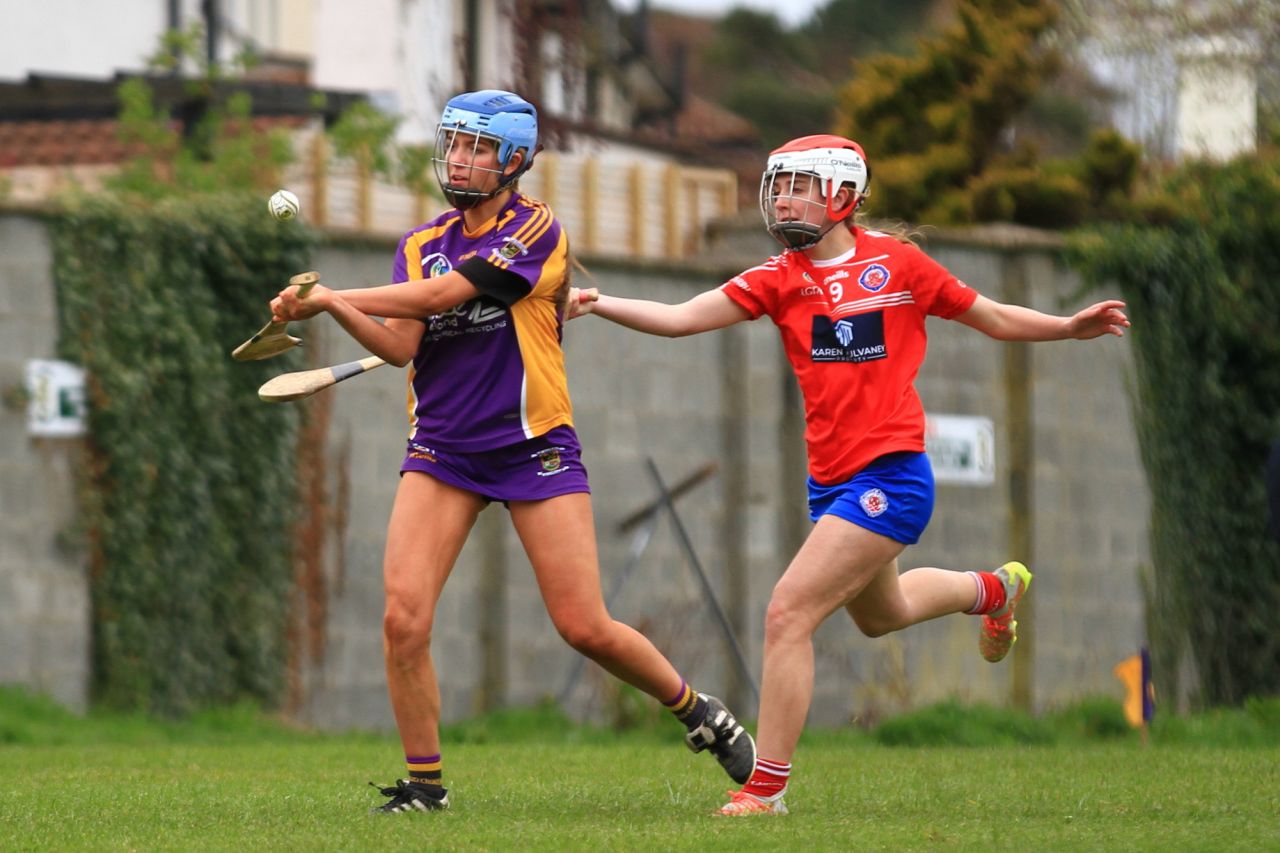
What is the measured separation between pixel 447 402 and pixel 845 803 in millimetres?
1951

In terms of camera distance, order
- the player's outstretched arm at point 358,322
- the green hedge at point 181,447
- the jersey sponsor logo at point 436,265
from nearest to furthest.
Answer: the player's outstretched arm at point 358,322 < the jersey sponsor logo at point 436,265 < the green hedge at point 181,447

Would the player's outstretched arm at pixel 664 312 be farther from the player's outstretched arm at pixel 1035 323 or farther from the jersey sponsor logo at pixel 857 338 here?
the player's outstretched arm at pixel 1035 323

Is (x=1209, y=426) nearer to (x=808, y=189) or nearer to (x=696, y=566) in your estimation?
(x=696, y=566)

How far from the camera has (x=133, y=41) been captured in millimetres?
23031

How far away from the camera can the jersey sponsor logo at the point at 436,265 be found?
23.8ft

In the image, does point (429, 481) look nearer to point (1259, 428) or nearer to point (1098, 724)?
point (1098, 724)

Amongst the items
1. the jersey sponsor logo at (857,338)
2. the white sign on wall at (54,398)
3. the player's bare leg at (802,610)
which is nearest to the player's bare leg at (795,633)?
the player's bare leg at (802,610)

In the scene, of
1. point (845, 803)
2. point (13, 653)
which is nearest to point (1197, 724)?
point (845, 803)

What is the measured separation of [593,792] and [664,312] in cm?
176

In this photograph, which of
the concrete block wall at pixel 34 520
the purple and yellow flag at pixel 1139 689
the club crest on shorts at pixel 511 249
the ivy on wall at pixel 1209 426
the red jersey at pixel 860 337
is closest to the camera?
the club crest on shorts at pixel 511 249

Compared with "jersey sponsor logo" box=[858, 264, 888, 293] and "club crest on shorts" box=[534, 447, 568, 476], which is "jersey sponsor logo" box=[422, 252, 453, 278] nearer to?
"club crest on shorts" box=[534, 447, 568, 476]

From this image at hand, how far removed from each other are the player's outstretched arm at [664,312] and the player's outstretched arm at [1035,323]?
799 mm

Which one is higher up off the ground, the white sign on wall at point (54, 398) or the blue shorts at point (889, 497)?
the white sign on wall at point (54, 398)

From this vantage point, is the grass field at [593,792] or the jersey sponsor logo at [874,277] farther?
the jersey sponsor logo at [874,277]
